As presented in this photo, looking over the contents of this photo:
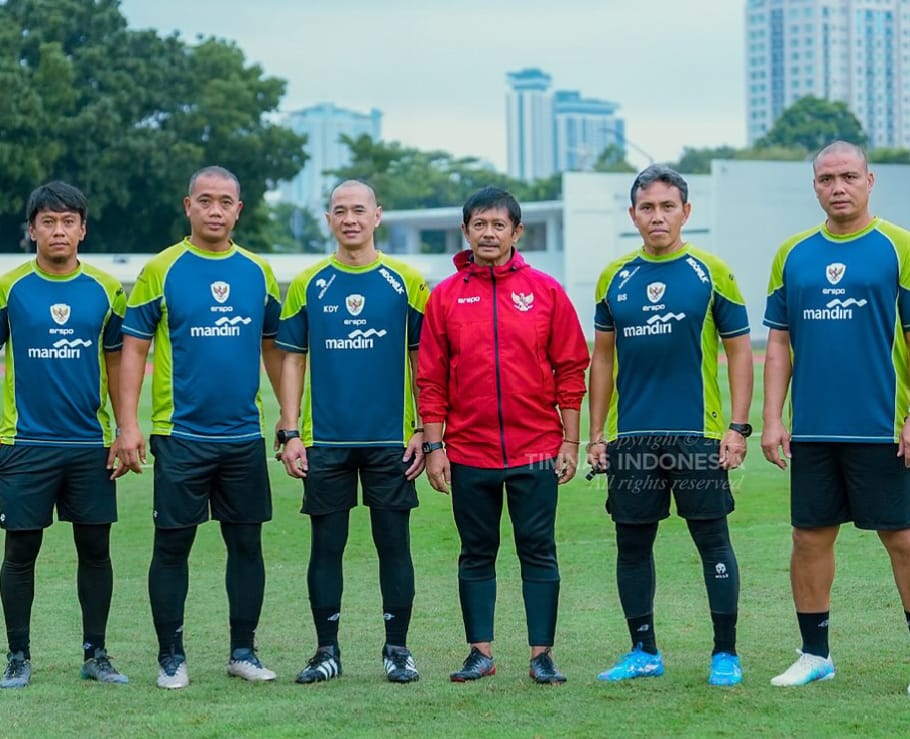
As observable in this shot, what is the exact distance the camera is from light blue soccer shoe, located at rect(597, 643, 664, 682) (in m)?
6.02

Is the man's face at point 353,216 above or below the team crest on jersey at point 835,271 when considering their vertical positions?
above

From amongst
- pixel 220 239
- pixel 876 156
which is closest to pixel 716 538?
pixel 220 239

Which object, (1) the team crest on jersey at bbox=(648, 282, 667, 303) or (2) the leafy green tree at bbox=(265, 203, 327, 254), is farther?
(2) the leafy green tree at bbox=(265, 203, 327, 254)

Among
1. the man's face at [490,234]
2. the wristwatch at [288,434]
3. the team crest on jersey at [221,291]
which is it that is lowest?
the wristwatch at [288,434]

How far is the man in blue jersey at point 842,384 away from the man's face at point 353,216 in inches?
70.7

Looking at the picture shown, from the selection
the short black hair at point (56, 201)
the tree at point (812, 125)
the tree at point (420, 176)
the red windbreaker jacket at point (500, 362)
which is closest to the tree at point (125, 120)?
the tree at point (420, 176)

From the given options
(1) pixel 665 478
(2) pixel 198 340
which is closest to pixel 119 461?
(2) pixel 198 340

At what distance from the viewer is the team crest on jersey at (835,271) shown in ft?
19.1

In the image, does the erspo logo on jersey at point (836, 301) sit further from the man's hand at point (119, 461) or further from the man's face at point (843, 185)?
the man's hand at point (119, 461)

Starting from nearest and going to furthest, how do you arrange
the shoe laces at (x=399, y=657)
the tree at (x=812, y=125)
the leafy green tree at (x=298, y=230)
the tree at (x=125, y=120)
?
the shoe laces at (x=399, y=657) < the tree at (x=125, y=120) < the leafy green tree at (x=298, y=230) < the tree at (x=812, y=125)

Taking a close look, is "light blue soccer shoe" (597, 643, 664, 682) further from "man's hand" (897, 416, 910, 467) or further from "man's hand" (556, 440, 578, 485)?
"man's hand" (897, 416, 910, 467)

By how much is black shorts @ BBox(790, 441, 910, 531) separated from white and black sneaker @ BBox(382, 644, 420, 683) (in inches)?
69.0

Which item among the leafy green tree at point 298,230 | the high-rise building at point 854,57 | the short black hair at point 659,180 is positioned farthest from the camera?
the high-rise building at point 854,57

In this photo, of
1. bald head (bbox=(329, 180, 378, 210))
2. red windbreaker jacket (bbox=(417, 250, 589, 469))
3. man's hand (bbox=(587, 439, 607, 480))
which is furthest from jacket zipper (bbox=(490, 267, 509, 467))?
bald head (bbox=(329, 180, 378, 210))
